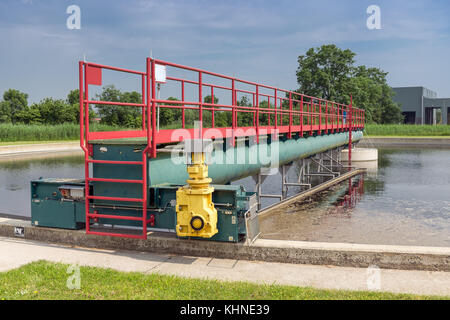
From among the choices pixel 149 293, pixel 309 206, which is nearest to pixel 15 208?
pixel 309 206

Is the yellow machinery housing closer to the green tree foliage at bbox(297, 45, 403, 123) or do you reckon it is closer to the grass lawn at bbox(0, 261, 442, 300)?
the grass lawn at bbox(0, 261, 442, 300)

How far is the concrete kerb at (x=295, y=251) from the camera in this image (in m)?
5.75

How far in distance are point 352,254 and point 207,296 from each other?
2345mm

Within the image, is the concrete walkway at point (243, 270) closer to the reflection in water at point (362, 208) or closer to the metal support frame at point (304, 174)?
the reflection in water at point (362, 208)

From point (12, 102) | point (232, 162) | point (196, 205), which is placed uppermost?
point (12, 102)

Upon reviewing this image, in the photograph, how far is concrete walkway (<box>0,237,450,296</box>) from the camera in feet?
17.0

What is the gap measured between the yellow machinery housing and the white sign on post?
1.35 metres

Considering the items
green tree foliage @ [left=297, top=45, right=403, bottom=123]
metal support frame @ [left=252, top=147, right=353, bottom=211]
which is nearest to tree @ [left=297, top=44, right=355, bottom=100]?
green tree foliage @ [left=297, top=45, right=403, bottom=123]

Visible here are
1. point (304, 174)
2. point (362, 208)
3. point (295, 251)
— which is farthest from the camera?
point (304, 174)

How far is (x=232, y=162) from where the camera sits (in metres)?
8.77

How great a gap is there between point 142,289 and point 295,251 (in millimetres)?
2309

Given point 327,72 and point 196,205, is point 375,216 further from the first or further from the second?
point 327,72

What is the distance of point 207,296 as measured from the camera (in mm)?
4586

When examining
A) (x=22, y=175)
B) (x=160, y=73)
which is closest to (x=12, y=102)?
(x=22, y=175)
